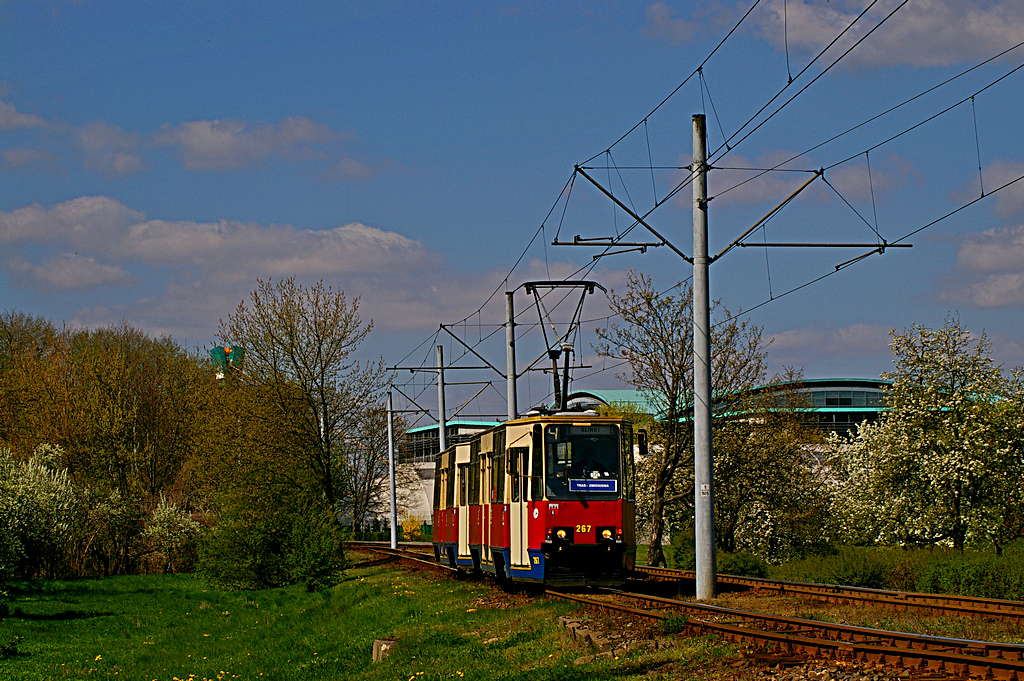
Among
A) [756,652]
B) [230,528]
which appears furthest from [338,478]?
[756,652]

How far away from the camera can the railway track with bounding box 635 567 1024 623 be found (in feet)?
45.6

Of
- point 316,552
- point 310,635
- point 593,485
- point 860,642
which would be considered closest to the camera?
point 860,642

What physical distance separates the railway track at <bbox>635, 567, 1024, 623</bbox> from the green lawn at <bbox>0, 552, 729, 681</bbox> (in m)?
3.90

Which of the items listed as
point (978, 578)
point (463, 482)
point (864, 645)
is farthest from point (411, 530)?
point (864, 645)

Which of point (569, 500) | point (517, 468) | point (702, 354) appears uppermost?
point (702, 354)

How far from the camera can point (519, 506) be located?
20.2 m

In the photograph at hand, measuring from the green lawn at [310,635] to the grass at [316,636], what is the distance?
4 centimetres

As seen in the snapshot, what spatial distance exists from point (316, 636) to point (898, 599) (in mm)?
11766

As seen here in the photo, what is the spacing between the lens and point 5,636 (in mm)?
24594

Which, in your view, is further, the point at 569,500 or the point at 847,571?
the point at 847,571

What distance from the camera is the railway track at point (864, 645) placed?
9.27m

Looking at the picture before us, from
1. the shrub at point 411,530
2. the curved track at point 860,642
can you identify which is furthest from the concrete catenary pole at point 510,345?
the shrub at point 411,530

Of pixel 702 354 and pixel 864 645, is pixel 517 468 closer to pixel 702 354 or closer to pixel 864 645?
pixel 702 354

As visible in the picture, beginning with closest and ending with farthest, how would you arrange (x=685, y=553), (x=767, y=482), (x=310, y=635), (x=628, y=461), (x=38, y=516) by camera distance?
(x=628, y=461)
(x=310, y=635)
(x=685, y=553)
(x=767, y=482)
(x=38, y=516)
